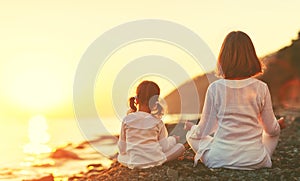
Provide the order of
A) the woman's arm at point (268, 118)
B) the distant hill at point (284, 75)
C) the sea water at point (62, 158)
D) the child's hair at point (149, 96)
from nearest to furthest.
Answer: the woman's arm at point (268, 118) < the child's hair at point (149, 96) < the sea water at point (62, 158) < the distant hill at point (284, 75)

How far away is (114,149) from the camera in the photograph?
69.8 ft

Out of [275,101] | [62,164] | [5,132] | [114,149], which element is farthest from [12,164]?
[5,132]

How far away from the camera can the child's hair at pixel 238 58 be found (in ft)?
26.6

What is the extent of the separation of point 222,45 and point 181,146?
1.79 m

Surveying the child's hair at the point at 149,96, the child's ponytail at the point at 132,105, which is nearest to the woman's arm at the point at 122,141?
the child's ponytail at the point at 132,105

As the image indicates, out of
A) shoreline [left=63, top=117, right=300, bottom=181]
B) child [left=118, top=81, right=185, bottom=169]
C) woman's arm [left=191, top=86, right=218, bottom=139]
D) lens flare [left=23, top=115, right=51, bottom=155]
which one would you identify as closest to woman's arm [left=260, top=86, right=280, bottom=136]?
shoreline [left=63, top=117, right=300, bottom=181]

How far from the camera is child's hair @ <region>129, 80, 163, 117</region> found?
883 cm

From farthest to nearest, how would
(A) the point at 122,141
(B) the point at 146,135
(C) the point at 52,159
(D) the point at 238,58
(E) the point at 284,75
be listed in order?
(E) the point at 284,75 < (C) the point at 52,159 < (A) the point at 122,141 < (B) the point at 146,135 < (D) the point at 238,58

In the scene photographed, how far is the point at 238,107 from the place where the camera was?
8.23 meters

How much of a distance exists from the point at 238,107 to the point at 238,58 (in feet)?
2.15

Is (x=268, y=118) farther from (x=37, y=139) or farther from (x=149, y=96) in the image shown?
(x=37, y=139)

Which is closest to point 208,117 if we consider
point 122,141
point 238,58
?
point 238,58

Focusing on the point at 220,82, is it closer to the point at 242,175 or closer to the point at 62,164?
the point at 242,175

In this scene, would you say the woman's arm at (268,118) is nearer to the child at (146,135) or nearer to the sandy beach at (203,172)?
the sandy beach at (203,172)
